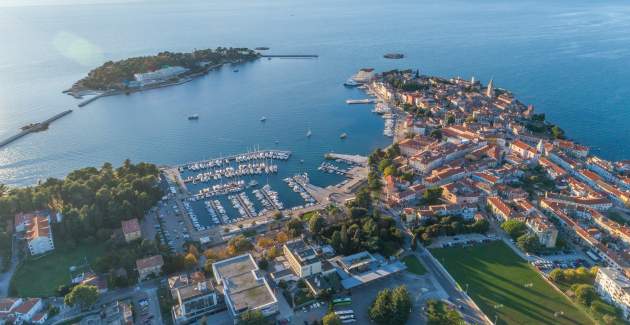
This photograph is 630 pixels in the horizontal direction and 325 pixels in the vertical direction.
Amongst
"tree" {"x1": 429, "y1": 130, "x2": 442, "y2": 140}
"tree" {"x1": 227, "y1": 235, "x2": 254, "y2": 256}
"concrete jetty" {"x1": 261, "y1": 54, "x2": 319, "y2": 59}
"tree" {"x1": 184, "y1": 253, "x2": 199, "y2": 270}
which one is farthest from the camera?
"concrete jetty" {"x1": 261, "y1": 54, "x2": 319, "y2": 59}

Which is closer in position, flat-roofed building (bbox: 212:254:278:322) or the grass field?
flat-roofed building (bbox: 212:254:278:322)

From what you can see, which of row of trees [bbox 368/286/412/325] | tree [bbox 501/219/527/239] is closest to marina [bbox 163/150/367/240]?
row of trees [bbox 368/286/412/325]

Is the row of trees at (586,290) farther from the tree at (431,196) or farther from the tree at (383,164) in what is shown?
the tree at (383,164)

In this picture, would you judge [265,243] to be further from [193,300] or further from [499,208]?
[499,208]

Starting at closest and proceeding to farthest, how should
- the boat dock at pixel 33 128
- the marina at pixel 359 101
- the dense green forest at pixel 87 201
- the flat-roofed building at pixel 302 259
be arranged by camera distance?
the flat-roofed building at pixel 302 259, the dense green forest at pixel 87 201, the boat dock at pixel 33 128, the marina at pixel 359 101

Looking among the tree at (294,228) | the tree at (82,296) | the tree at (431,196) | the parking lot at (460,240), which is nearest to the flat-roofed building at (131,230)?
the tree at (82,296)

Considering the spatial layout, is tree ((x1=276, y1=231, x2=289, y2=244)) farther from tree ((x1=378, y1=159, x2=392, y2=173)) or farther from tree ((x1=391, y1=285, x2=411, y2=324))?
tree ((x1=378, y1=159, x2=392, y2=173))
